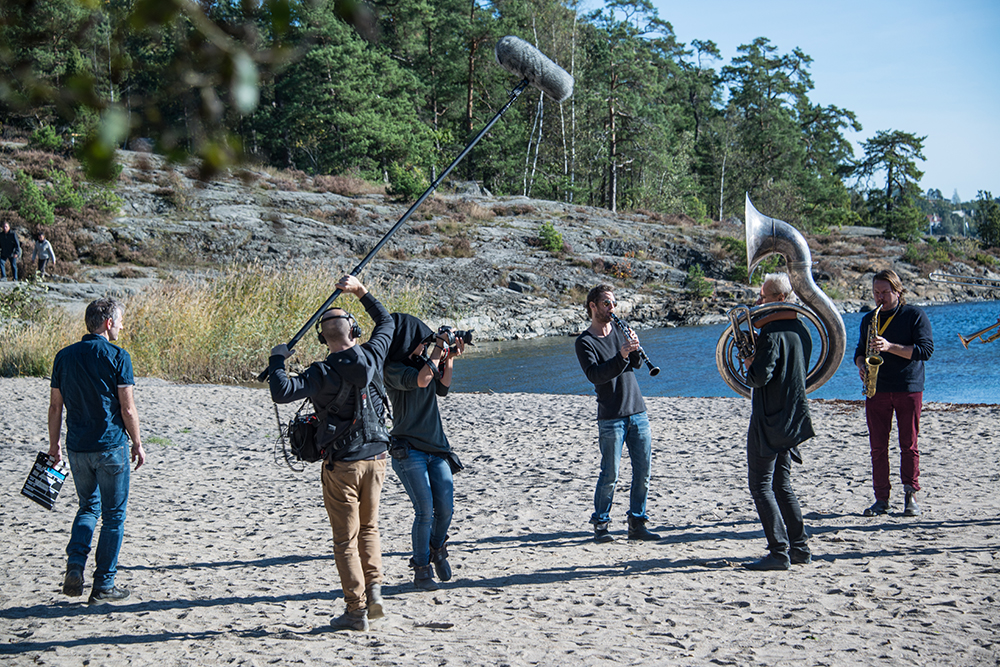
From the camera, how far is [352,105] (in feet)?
158

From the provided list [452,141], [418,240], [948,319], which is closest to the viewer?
[948,319]

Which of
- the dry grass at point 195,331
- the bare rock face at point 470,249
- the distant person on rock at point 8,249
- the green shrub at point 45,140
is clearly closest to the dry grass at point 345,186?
the bare rock face at point 470,249

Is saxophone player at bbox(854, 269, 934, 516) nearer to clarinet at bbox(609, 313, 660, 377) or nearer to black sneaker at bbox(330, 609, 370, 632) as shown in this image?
clarinet at bbox(609, 313, 660, 377)

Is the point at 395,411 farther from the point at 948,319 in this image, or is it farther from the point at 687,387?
the point at 948,319

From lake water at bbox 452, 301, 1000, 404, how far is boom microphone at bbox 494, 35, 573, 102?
11.1 meters

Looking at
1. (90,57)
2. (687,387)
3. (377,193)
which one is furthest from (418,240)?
(90,57)

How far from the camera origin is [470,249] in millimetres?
36625

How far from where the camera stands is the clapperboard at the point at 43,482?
530 cm

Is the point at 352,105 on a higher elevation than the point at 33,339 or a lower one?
higher

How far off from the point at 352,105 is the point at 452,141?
303 inches

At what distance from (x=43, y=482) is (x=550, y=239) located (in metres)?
Answer: 34.3

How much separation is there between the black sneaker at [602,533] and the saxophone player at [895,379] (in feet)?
7.19

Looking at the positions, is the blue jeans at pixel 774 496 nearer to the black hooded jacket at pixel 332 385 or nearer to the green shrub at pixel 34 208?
the black hooded jacket at pixel 332 385

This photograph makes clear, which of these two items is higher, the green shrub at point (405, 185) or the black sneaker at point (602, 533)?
the green shrub at point (405, 185)
